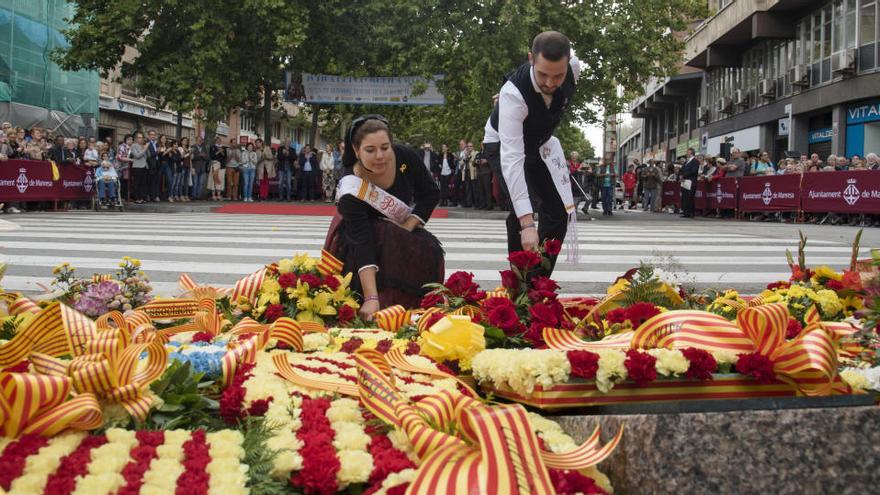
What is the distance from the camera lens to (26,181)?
18.8m

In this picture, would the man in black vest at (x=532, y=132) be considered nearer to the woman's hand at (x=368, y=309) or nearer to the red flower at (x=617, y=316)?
the woman's hand at (x=368, y=309)

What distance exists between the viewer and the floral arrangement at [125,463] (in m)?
1.70

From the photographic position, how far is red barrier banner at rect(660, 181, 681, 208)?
28.2 metres

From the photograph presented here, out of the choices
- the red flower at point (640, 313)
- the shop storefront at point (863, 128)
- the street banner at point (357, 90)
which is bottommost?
the red flower at point (640, 313)

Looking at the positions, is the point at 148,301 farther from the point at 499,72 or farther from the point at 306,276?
the point at 499,72

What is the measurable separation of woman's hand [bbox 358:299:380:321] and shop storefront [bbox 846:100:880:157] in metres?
26.6

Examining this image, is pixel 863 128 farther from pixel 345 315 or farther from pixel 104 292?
pixel 104 292

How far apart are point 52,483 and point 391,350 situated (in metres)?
1.39

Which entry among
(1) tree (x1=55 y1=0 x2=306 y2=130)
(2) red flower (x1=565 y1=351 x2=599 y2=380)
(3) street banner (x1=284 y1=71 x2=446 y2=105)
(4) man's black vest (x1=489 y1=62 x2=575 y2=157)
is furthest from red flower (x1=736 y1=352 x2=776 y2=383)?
(3) street banner (x1=284 y1=71 x2=446 y2=105)

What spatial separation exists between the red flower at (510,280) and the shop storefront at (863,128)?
1064 inches

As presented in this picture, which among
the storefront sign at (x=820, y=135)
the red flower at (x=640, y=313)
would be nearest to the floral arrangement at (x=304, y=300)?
the red flower at (x=640, y=313)

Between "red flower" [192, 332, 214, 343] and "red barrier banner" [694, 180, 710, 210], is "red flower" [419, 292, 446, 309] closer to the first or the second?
"red flower" [192, 332, 214, 343]

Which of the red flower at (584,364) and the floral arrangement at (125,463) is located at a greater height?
the red flower at (584,364)

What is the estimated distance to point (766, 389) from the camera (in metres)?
2.37
